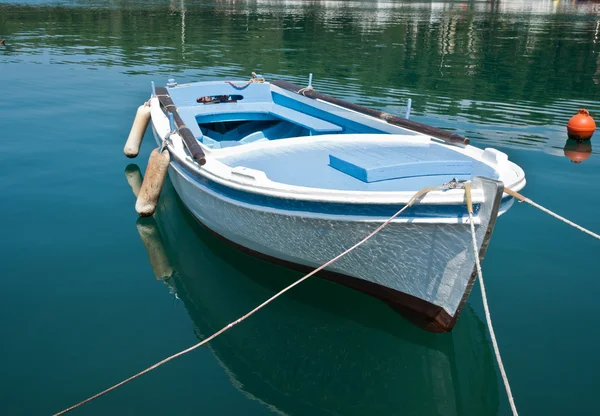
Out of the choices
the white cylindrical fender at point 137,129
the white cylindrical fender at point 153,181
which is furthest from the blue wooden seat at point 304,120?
the white cylindrical fender at point 137,129

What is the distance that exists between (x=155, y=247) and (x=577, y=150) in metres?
10.7

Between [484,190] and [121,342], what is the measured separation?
4350mm

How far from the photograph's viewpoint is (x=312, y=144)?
830cm

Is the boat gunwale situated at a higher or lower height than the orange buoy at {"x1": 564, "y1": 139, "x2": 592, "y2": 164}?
higher

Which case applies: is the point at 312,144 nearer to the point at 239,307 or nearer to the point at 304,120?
the point at 304,120

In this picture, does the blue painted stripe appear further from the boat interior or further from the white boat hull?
the boat interior

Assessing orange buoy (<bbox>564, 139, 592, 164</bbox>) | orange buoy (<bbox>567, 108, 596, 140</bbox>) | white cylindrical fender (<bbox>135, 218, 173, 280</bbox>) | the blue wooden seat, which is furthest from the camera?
orange buoy (<bbox>567, 108, 596, 140</bbox>)

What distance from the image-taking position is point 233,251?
8586mm

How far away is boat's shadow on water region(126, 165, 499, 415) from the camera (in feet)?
18.8

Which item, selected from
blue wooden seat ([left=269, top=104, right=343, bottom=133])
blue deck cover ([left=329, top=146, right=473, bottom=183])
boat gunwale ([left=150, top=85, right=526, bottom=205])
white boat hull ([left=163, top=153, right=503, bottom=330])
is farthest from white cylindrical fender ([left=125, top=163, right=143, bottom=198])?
blue deck cover ([left=329, top=146, right=473, bottom=183])

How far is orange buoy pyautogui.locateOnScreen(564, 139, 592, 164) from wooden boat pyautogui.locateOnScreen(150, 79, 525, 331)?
681 cm

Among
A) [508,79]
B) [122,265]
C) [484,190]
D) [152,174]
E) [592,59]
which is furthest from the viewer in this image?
[592,59]

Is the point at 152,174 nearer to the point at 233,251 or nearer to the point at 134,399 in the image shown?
the point at 233,251

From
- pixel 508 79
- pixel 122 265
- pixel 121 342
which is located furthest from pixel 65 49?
pixel 121 342
